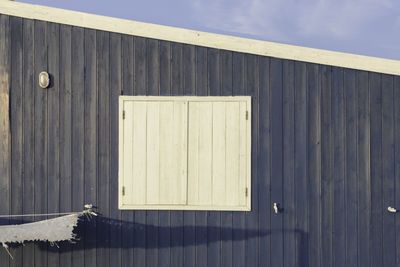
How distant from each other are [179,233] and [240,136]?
1449mm

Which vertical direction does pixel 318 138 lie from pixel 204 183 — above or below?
above

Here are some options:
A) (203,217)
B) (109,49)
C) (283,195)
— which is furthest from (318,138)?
(109,49)

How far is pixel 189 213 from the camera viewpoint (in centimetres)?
652

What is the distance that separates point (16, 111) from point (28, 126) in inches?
9.7

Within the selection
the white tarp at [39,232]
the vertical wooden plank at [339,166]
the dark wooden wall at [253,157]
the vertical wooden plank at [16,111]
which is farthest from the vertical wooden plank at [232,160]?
the vertical wooden plank at [16,111]

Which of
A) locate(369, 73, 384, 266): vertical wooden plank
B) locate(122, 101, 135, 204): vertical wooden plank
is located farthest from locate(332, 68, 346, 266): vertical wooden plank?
locate(122, 101, 135, 204): vertical wooden plank

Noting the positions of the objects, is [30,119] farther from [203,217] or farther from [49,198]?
[203,217]

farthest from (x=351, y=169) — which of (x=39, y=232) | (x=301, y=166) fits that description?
(x=39, y=232)

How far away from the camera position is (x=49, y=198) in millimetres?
6574

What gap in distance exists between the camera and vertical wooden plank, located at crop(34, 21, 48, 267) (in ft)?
21.6

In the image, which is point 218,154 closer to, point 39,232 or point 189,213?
point 189,213

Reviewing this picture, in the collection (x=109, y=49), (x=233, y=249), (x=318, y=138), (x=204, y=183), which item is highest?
(x=109, y=49)

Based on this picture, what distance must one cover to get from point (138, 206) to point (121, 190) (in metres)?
0.30

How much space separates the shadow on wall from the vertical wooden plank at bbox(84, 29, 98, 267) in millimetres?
13
